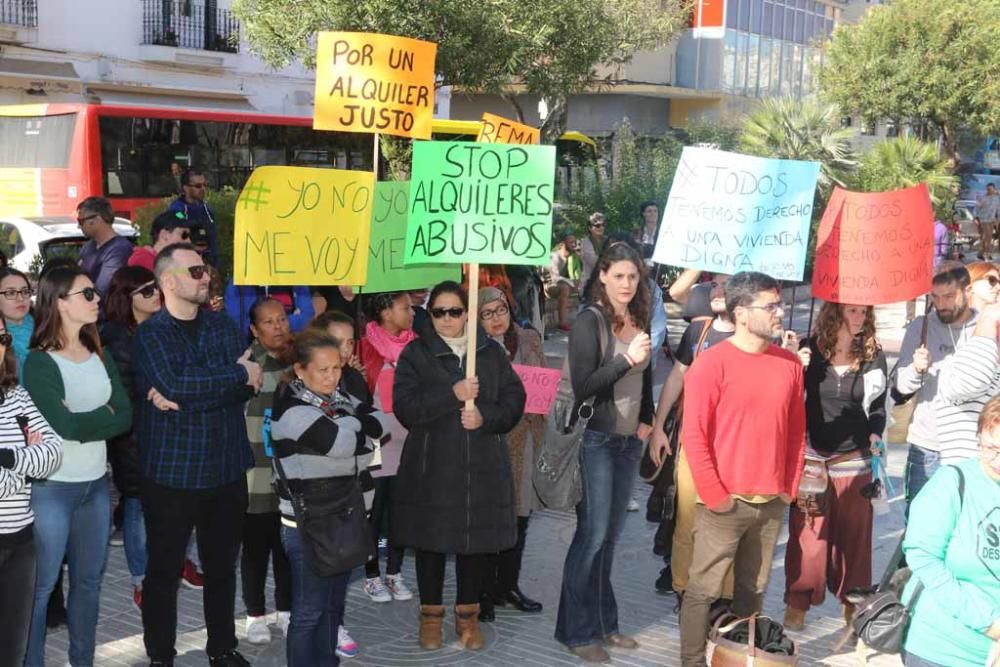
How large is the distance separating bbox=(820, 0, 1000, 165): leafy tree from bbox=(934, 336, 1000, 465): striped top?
97.0ft

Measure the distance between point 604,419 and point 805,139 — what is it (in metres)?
17.5

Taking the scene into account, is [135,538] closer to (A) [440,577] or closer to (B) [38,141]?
(A) [440,577]

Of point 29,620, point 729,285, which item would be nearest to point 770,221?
point 729,285

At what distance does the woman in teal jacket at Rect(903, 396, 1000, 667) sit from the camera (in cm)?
367

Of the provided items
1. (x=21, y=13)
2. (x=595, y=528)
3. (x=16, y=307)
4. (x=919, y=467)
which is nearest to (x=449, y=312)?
(x=595, y=528)

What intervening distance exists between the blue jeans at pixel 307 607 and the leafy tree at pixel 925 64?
30965 mm

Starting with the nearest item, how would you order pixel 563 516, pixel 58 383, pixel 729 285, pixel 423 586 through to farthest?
1. pixel 58 383
2. pixel 729 285
3. pixel 423 586
4. pixel 563 516

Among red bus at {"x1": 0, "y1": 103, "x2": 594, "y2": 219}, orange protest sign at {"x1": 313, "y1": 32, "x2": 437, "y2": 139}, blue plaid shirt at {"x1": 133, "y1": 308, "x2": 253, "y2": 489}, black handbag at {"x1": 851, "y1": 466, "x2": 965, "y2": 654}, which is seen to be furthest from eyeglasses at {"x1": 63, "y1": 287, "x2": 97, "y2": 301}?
red bus at {"x1": 0, "y1": 103, "x2": 594, "y2": 219}

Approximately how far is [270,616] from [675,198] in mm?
2868

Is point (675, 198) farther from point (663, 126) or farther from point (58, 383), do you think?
point (663, 126)

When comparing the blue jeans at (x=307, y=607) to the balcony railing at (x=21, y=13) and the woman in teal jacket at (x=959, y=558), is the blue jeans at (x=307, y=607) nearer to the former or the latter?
the woman in teal jacket at (x=959, y=558)

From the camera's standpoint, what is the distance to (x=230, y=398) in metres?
4.79

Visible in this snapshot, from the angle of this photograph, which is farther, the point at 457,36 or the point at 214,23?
the point at 214,23

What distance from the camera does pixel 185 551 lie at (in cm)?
493
